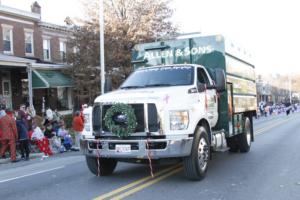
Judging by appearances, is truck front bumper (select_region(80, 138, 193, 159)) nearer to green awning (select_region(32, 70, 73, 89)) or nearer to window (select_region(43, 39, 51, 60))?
green awning (select_region(32, 70, 73, 89))

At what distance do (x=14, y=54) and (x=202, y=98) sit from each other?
76.6ft

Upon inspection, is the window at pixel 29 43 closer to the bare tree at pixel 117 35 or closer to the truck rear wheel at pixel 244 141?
the bare tree at pixel 117 35

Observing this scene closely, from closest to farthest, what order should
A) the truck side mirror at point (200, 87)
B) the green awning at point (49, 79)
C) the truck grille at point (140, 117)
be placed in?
the truck grille at point (140, 117)
the truck side mirror at point (200, 87)
the green awning at point (49, 79)

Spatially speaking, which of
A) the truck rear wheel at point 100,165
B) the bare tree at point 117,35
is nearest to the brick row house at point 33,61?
the bare tree at point 117,35

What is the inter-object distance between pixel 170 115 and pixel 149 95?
0.52 m

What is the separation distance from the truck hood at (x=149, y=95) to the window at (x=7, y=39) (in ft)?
74.1

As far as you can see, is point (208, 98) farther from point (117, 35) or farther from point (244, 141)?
point (117, 35)

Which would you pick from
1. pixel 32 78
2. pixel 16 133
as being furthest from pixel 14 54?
pixel 16 133

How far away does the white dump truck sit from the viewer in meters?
7.72

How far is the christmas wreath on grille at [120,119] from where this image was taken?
7777 mm

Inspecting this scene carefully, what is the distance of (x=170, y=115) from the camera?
305 inches

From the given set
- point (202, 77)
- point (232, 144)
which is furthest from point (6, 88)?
point (202, 77)

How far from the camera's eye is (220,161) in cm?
1083

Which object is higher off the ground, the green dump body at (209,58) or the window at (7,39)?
the window at (7,39)
